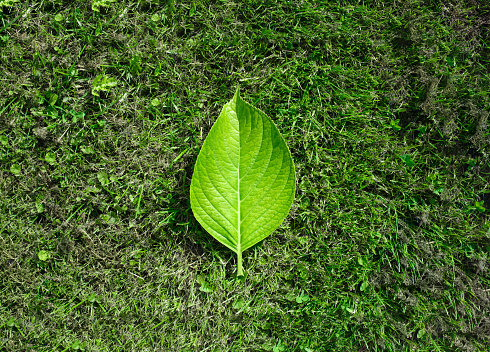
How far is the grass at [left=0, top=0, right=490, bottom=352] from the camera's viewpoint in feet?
7.87

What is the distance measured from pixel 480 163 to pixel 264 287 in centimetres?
169

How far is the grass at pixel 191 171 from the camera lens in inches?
94.4

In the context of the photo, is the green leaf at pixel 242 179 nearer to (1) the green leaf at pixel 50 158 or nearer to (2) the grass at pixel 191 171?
(2) the grass at pixel 191 171

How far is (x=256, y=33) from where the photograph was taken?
2.47 meters

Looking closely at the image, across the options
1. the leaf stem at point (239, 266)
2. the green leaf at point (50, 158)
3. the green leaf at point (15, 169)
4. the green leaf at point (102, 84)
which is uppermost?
the green leaf at point (102, 84)

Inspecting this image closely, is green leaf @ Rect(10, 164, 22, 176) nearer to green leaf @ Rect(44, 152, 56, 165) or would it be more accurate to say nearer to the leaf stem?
green leaf @ Rect(44, 152, 56, 165)

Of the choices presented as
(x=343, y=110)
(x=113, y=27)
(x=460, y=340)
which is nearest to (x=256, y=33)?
(x=343, y=110)

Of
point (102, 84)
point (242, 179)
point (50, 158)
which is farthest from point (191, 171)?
point (50, 158)

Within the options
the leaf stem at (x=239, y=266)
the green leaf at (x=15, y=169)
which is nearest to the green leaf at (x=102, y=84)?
the green leaf at (x=15, y=169)

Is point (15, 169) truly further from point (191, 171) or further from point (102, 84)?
point (191, 171)

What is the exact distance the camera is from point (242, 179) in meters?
2.23

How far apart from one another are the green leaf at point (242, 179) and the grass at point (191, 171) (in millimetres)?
184

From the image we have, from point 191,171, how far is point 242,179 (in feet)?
1.24

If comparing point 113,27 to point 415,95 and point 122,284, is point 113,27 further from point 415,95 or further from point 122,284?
point 415,95
